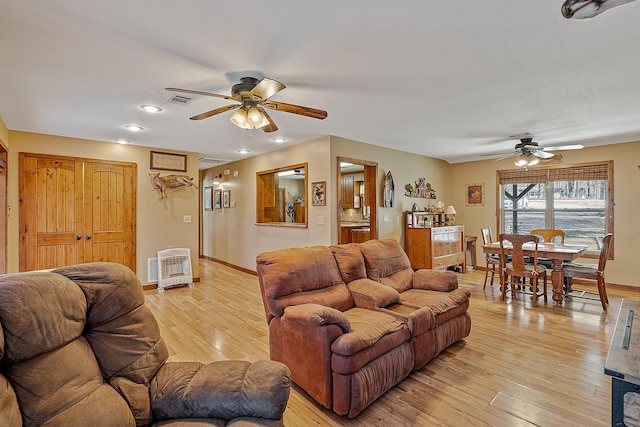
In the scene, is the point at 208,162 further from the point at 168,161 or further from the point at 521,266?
the point at 521,266

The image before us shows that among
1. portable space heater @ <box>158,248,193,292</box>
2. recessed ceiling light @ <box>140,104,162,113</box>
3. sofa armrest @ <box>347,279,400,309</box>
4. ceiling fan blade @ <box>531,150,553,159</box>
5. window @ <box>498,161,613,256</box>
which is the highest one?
recessed ceiling light @ <box>140,104,162,113</box>

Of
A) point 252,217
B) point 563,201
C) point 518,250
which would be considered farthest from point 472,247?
point 252,217

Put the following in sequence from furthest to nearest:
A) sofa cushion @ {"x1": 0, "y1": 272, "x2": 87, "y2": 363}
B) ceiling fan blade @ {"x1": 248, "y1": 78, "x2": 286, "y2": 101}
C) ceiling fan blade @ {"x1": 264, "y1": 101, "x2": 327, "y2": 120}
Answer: ceiling fan blade @ {"x1": 264, "y1": 101, "x2": 327, "y2": 120}, ceiling fan blade @ {"x1": 248, "y1": 78, "x2": 286, "y2": 101}, sofa cushion @ {"x1": 0, "y1": 272, "x2": 87, "y2": 363}

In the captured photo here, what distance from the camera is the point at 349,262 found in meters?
3.08

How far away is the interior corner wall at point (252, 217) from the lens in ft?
16.5

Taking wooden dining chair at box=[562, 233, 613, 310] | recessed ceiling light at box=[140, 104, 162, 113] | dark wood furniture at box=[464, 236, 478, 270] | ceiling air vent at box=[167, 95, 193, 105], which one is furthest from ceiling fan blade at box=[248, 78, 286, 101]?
dark wood furniture at box=[464, 236, 478, 270]

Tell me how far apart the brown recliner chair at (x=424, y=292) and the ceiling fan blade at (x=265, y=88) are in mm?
1734

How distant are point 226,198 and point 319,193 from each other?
329 cm

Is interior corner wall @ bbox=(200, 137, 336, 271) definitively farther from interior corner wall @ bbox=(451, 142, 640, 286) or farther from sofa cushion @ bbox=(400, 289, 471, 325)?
interior corner wall @ bbox=(451, 142, 640, 286)

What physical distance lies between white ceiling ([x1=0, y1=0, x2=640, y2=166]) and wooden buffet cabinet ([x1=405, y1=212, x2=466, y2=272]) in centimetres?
241

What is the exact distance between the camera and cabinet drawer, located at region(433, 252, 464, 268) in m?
5.94

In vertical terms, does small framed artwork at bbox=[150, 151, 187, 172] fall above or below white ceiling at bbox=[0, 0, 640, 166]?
below

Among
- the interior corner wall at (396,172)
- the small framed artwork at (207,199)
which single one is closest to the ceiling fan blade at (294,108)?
the interior corner wall at (396,172)

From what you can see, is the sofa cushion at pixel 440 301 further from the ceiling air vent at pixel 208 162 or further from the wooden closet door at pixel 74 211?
the ceiling air vent at pixel 208 162
